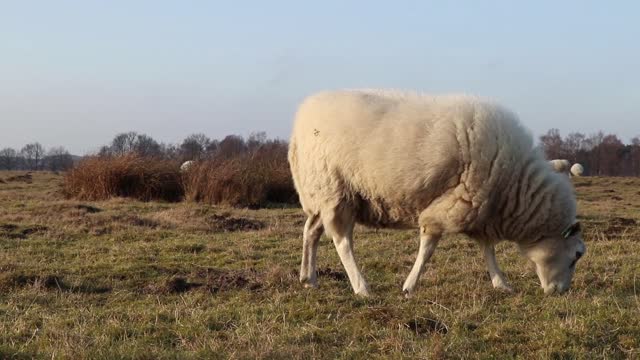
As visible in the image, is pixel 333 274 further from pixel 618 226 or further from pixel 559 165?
pixel 559 165

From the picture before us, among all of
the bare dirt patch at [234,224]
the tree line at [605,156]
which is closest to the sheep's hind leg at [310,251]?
the bare dirt patch at [234,224]

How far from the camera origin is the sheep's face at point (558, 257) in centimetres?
692

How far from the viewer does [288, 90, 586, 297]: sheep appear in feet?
21.3

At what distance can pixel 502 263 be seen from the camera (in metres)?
8.89

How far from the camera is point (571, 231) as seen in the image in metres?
7.00

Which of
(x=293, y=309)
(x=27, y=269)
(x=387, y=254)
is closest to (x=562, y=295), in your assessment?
(x=293, y=309)

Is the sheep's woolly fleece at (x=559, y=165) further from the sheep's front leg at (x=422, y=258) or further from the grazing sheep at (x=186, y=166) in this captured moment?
the grazing sheep at (x=186, y=166)

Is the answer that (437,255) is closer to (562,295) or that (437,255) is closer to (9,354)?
(562,295)

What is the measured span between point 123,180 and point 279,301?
50.9 feet

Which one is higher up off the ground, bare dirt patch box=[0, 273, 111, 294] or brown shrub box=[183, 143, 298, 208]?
brown shrub box=[183, 143, 298, 208]

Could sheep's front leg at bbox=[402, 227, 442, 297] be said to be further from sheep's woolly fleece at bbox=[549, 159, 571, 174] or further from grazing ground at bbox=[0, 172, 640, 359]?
sheep's woolly fleece at bbox=[549, 159, 571, 174]

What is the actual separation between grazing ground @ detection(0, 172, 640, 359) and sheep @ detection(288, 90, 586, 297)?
45 centimetres

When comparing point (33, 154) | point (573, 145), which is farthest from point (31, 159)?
point (573, 145)

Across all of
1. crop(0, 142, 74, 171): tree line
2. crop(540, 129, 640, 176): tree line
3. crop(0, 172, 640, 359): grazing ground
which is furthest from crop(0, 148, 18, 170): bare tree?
crop(0, 172, 640, 359): grazing ground
